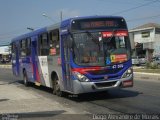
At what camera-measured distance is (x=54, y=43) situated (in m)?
15.1

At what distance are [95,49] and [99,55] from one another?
0.81 ft

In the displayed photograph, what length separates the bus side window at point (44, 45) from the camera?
16300 mm

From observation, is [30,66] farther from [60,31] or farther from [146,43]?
[146,43]

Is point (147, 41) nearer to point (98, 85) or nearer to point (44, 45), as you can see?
point (44, 45)

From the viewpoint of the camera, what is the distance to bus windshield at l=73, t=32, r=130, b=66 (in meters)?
13.0

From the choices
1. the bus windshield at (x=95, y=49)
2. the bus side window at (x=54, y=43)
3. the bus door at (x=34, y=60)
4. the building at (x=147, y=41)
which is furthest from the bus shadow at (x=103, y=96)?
the building at (x=147, y=41)

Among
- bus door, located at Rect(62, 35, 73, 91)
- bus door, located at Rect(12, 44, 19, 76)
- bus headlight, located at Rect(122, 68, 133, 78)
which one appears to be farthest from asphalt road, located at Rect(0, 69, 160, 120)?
bus door, located at Rect(12, 44, 19, 76)

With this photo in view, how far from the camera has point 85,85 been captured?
12.9 metres

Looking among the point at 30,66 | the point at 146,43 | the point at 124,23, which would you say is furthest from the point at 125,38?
the point at 146,43

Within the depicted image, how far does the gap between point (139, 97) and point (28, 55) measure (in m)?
8.12

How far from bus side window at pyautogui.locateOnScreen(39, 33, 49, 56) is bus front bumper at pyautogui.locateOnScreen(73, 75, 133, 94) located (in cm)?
375

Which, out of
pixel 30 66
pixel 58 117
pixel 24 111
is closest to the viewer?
pixel 58 117

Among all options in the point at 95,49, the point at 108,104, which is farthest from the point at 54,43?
the point at 108,104

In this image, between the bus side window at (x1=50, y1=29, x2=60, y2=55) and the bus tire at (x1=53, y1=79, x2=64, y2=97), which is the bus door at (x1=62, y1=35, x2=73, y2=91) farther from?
the bus tire at (x1=53, y1=79, x2=64, y2=97)
